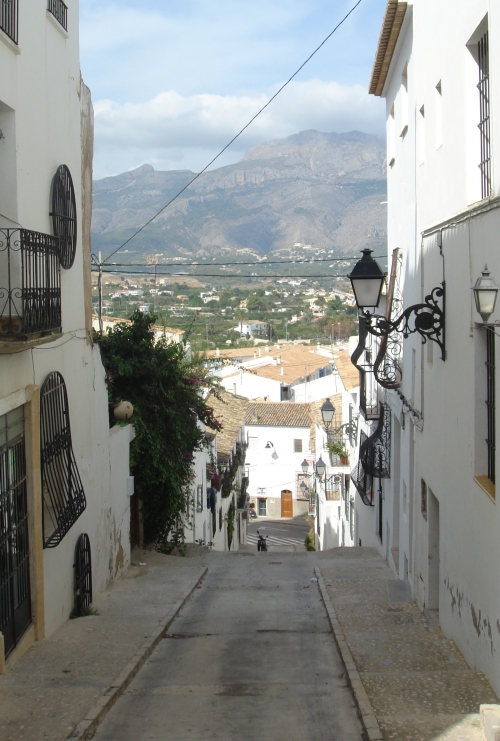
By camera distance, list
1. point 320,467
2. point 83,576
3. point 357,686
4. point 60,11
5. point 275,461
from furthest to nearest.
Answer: point 275,461
point 320,467
point 83,576
point 60,11
point 357,686

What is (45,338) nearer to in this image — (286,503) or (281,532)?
(281,532)

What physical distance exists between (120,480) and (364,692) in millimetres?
7742

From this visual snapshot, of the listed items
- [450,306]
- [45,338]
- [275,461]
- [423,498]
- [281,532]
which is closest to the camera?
[45,338]

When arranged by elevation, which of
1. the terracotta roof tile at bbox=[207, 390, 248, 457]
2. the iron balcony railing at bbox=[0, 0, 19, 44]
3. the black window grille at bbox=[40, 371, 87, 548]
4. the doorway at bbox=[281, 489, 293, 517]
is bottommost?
the doorway at bbox=[281, 489, 293, 517]

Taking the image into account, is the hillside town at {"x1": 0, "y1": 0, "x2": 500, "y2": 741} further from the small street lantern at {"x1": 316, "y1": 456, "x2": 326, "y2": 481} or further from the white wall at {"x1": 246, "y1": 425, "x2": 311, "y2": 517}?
the white wall at {"x1": 246, "y1": 425, "x2": 311, "y2": 517}

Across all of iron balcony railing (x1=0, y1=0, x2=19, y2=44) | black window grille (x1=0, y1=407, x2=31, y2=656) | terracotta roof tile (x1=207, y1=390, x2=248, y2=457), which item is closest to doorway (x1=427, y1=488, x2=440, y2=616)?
black window grille (x1=0, y1=407, x2=31, y2=656)

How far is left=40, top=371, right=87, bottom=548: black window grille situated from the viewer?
8930mm

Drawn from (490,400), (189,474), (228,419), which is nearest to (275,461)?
(228,419)

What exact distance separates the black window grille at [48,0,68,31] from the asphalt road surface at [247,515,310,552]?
35.7 m

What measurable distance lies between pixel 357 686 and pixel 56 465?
423 cm

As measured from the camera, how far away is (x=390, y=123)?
629 inches

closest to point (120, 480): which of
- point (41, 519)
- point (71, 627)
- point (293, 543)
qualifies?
point (71, 627)

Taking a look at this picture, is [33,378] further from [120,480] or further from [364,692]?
[120,480]

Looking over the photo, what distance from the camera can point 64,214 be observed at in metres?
9.82
